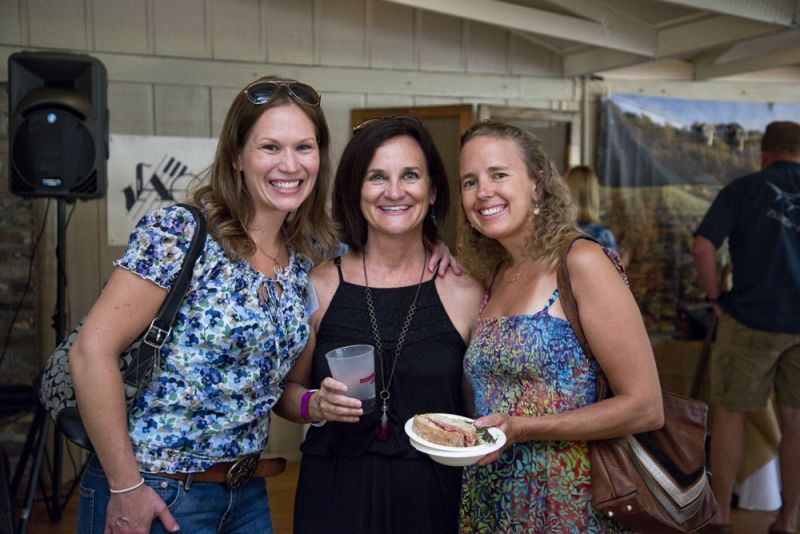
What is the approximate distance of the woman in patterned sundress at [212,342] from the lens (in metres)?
1.48

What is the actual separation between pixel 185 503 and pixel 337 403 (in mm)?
379

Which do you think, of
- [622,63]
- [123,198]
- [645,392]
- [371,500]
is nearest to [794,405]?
[622,63]

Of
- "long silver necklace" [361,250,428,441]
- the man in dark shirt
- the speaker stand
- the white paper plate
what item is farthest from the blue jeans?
the man in dark shirt

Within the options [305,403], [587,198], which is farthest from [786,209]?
[305,403]

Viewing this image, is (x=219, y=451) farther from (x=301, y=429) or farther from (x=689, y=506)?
(x=301, y=429)

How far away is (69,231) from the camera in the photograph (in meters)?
4.34

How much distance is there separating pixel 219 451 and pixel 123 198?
315 cm

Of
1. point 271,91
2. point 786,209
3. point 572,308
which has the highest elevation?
point 271,91

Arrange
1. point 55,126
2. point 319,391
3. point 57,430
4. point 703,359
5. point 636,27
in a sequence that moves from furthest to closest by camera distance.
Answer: point 703,359, point 636,27, point 57,430, point 55,126, point 319,391

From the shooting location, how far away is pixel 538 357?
1.65m

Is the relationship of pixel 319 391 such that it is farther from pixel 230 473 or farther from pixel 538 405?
pixel 538 405

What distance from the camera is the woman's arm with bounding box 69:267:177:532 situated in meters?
1.46

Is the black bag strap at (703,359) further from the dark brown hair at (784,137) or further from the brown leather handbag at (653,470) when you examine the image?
the brown leather handbag at (653,470)

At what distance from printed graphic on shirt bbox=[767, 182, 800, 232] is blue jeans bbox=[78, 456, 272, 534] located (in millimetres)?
3062
